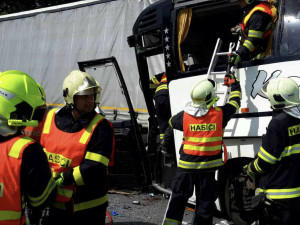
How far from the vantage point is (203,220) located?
12.9ft

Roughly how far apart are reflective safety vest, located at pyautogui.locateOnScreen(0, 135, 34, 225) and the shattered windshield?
Answer: 8.65ft

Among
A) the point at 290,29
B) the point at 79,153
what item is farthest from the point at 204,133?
the point at 79,153

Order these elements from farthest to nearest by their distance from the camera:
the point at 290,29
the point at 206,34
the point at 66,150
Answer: the point at 206,34
the point at 290,29
the point at 66,150

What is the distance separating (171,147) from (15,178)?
2949mm

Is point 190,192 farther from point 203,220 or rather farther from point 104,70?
point 104,70

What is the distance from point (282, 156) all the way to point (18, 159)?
1.97 m

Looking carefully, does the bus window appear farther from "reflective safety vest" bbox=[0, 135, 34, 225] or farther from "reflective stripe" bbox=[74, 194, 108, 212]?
"reflective safety vest" bbox=[0, 135, 34, 225]

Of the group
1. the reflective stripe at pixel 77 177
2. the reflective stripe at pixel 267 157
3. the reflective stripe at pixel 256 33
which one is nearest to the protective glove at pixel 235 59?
the reflective stripe at pixel 256 33

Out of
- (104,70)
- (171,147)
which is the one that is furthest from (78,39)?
(171,147)

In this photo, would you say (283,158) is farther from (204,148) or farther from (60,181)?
(60,181)

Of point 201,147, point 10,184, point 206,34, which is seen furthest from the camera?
point 206,34

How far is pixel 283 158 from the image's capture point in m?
2.95

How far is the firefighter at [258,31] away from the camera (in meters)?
3.83

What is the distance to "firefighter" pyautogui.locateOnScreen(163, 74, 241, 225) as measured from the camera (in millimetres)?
3818
